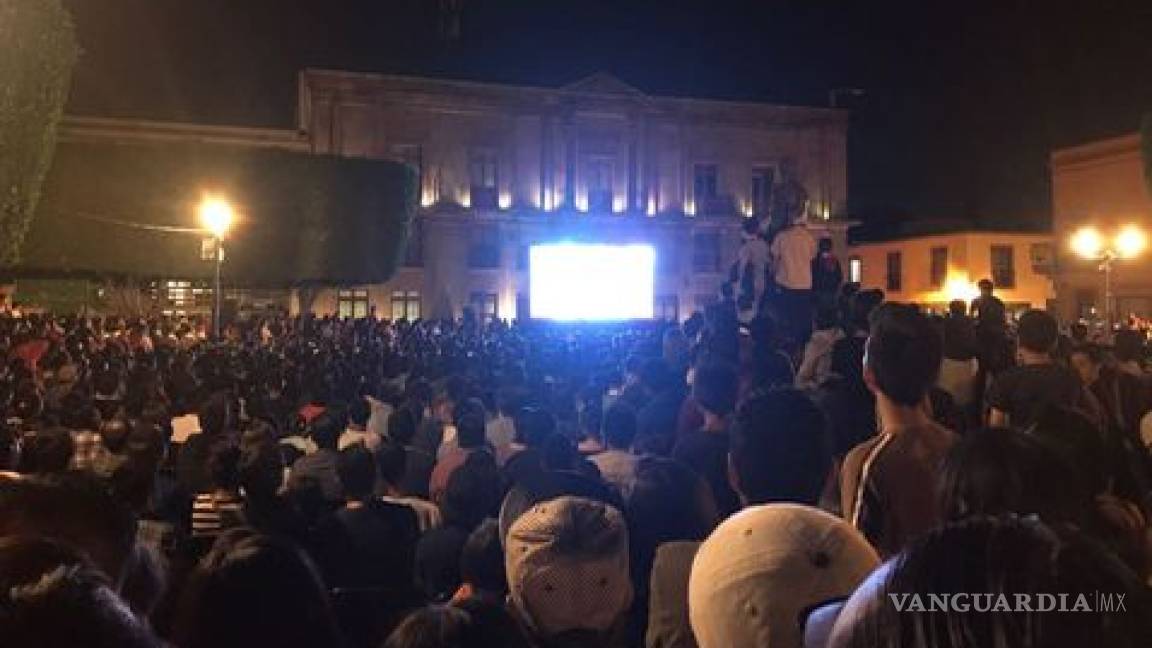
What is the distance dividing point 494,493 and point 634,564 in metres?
1.17

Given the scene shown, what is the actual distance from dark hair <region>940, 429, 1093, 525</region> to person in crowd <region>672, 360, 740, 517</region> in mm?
2430

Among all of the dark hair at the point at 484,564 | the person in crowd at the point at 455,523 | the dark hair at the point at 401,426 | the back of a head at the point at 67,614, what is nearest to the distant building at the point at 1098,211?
the dark hair at the point at 401,426

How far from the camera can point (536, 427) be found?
6859 mm

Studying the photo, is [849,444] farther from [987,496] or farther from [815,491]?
[987,496]

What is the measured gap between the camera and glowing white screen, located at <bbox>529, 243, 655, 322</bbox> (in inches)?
1364

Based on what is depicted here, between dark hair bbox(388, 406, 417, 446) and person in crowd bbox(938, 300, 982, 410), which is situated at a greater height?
person in crowd bbox(938, 300, 982, 410)

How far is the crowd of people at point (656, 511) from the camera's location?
64.2 inches

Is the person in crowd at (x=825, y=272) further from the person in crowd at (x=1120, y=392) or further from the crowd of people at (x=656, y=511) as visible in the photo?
the person in crowd at (x=1120, y=392)

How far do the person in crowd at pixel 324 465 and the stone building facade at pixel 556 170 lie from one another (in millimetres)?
37395

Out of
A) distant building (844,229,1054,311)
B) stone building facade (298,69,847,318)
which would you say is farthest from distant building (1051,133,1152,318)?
stone building facade (298,69,847,318)

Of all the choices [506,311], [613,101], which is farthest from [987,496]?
[613,101]

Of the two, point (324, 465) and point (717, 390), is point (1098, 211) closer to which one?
point (717, 390)

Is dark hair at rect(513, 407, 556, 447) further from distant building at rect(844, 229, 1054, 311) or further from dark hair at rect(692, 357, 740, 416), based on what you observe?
distant building at rect(844, 229, 1054, 311)

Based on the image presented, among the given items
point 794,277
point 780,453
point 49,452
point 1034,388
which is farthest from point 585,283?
point 780,453
